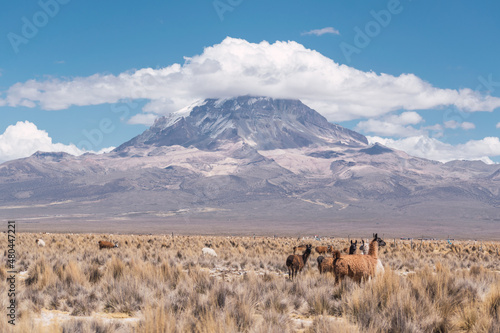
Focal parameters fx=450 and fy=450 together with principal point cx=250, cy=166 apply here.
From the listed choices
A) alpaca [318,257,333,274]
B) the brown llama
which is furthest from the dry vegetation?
alpaca [318,257,333,274]

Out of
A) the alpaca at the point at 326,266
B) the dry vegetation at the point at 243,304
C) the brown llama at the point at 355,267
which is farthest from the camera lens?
the alpaca at the point at 326,266

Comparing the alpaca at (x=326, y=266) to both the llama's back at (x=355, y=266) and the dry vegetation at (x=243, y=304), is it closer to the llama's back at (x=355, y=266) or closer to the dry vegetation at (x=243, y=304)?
the dry vegetation at (x=243, y=304)

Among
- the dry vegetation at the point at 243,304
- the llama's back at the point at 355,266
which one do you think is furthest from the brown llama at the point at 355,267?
the dry vegetation at the point at 243,304

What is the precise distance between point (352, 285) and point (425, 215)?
627 ft

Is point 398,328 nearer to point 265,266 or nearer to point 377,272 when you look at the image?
point 377,272

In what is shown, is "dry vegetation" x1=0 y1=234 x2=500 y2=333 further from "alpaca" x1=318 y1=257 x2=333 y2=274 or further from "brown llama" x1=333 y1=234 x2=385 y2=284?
"alpaca" x1=318 y1=257 x2=333 y2=274

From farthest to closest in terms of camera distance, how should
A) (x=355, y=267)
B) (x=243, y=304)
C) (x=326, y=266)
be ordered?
(x=326, y=266) < (x=355, y=267) < (x=243, y=304)

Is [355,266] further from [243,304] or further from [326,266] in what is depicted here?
[243,304]

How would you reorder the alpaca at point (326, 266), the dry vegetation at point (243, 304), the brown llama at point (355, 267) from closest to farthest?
the dry vegetation at point (243, 304) < the brown llama at point (355, 267) < the alpaca at point (326, 266)

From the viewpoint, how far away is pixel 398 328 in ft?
22.2

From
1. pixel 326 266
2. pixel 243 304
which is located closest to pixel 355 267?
pixel 326 266

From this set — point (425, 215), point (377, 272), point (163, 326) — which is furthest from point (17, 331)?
point (425, 215)

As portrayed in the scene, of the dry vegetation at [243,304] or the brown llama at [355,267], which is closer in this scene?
the dry vegetation at [243,304]

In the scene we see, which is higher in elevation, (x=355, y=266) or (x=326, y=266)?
(x=355, y=266)
